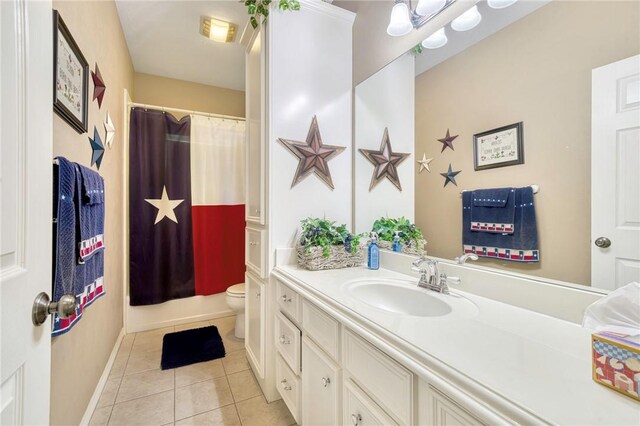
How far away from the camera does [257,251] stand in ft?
5.80

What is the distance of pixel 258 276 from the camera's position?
5.75ft

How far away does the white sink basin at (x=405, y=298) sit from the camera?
994mm

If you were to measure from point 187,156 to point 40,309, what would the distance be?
2470 millimetres

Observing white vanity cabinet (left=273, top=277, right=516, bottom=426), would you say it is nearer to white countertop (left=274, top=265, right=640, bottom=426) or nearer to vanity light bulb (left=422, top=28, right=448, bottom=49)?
white countertop (left=274, top=265, right=640, bottom=426)

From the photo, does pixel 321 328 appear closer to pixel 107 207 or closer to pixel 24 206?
pixel 24 206

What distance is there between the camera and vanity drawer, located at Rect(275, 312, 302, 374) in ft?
4.25

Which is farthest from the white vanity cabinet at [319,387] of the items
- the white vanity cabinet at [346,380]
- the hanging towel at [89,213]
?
the hanging towel at [89,213]

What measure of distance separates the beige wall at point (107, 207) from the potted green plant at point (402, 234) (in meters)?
1.53

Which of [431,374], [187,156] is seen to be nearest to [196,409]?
[431,374]

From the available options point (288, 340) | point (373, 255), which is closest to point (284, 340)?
point (288, 340)

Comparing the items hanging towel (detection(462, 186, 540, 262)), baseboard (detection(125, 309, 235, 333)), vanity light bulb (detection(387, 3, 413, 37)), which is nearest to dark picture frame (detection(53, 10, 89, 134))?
vanity light bulb (detection(387, 3, 413, 37))

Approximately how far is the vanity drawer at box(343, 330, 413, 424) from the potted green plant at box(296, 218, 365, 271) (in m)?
0.59

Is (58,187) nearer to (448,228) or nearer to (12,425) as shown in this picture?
(12,425)

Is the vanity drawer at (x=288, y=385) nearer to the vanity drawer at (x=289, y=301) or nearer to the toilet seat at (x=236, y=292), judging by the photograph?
the vanity drawer at (x=289, y=301)
